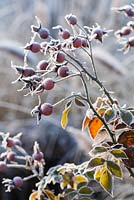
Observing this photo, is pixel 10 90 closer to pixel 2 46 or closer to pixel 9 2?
Answer: pixel 2 46

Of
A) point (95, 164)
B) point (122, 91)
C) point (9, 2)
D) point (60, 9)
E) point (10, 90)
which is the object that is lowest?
point (95, 164)

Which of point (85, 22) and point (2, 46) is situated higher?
point (85, 22)

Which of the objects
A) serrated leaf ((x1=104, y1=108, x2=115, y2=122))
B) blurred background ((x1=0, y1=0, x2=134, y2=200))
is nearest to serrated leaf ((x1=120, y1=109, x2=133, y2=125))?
serrated leaf ((x1=104, y1=108, x2=115, y2=122))

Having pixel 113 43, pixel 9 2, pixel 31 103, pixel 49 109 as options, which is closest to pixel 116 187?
pixel 31 103

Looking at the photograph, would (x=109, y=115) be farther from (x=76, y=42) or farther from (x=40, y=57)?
(x=40, y=57)

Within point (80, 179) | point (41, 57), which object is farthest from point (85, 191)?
point (41, 57)

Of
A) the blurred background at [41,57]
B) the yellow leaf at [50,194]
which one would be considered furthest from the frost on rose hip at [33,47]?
the blurred background at [41,57]

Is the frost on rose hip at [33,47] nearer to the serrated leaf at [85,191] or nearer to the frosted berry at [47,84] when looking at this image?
the frosted berry at [47,84]
